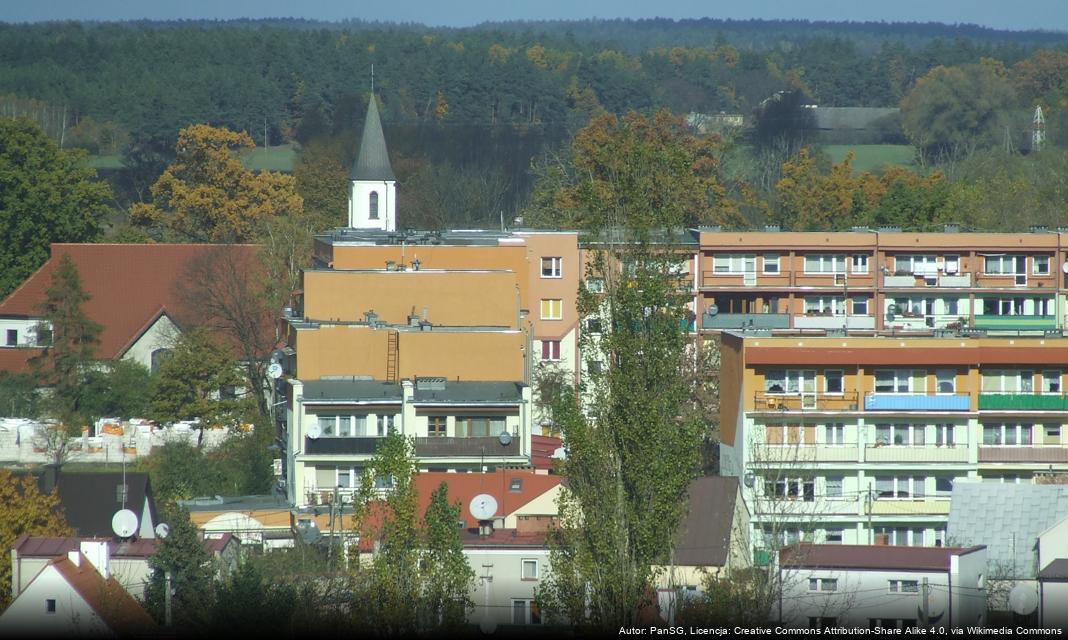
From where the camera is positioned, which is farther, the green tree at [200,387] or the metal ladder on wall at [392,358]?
the green tree at [200,387]

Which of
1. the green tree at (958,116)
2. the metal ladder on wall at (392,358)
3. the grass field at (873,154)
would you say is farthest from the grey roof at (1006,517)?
the green tree at (958,116)

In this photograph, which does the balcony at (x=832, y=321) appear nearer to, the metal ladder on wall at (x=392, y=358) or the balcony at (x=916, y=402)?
the metal ladder on wall at (x=392, y=358)

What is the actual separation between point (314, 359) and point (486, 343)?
8.77ft

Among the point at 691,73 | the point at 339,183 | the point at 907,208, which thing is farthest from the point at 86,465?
the point at 691,73

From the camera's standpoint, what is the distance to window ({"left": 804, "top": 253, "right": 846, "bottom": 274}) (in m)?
37.1

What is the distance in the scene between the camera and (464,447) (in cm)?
2658

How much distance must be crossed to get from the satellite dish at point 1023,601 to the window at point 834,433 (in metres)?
5.91

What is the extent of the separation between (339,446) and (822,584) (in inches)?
365

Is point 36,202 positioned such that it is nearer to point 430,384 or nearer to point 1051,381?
point 430,384

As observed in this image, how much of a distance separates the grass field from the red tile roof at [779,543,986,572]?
5697 cm

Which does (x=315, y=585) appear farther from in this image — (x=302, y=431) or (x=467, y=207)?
(x=467, y=207)

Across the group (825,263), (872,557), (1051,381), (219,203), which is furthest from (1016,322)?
(219,203)

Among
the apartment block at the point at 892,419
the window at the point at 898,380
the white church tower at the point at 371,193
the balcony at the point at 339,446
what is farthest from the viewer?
the white church tower at the point at 371,193

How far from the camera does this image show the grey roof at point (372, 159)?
150 feet
